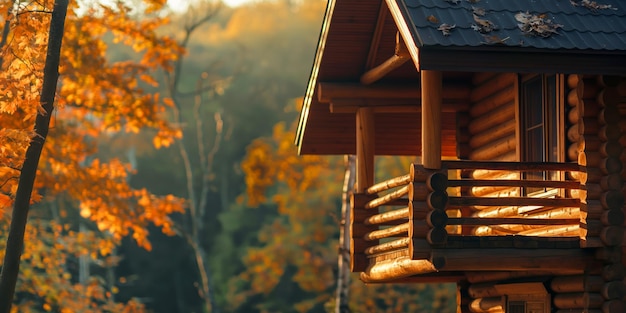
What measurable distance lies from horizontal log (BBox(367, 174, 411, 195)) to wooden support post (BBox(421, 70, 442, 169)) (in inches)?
22.1

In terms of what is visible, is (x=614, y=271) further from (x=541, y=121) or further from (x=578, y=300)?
(x=541, y=121)

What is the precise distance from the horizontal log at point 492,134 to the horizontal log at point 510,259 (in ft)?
10.1

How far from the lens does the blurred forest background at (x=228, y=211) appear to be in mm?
37531

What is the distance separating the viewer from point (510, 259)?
1320 cm

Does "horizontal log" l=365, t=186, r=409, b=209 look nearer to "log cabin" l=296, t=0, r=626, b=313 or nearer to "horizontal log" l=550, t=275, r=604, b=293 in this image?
"log cabin" l=296, t=0, r=626, b=313

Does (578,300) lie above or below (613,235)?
below

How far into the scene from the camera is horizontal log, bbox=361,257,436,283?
45.0 feet

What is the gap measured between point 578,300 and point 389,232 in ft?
8.61

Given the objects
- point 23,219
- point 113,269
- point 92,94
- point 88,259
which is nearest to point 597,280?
point 23,219

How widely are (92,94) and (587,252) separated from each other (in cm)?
1479

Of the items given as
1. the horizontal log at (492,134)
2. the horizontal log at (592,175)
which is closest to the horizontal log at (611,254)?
the horizontal log at (592,175)

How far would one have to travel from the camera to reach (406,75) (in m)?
17.4

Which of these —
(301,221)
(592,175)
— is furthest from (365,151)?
(301,221)

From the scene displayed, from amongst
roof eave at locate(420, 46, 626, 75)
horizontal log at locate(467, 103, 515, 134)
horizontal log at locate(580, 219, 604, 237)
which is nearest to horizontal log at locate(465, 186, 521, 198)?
horizontal log at locate(467, 103, 515, 134)
